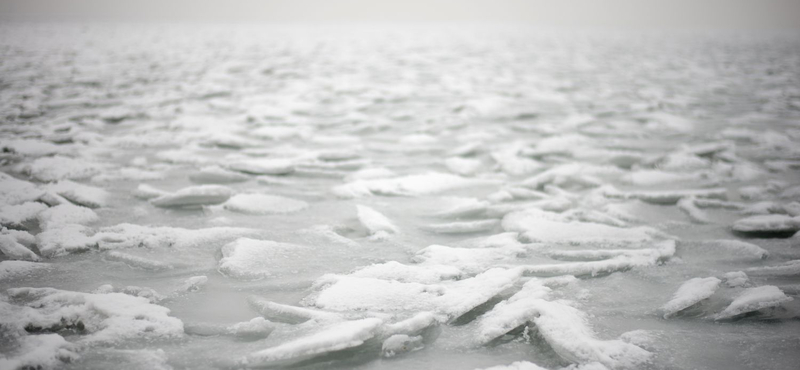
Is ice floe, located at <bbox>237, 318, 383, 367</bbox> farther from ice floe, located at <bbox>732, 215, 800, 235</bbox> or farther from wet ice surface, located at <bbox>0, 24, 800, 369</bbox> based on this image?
ice floe, located at <bbox>732, 215, 800, 235</bbox>

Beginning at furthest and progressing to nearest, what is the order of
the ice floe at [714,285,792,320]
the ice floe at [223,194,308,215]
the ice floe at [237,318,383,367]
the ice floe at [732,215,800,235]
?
the ice floe at [223,194,308,215] → the ice floe at [732,215,800,235] → the ice floe at [714,285,792,320] → the ice floe at [237,318,383,367]

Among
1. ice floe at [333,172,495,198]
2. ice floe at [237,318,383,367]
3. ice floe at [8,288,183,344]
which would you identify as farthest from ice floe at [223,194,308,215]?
ice floe at [237,318,383,367]

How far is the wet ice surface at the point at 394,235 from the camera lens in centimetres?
96

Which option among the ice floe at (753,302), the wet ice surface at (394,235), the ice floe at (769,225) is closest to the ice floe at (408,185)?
the wet ice surface at (394,235)

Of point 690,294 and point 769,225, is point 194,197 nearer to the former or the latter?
point 690,294

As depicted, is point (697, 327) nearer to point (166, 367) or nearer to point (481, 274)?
point (481, 274)

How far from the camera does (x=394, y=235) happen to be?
4.83 ft

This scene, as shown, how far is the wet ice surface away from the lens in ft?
3.15

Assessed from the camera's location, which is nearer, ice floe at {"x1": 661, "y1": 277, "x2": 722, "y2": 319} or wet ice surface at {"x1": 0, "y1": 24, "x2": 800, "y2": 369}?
wet ice surface at {"x1": 0, "y1": 24, "x2": 800, "y2": 369}

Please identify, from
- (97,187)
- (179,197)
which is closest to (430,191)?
(179,197)

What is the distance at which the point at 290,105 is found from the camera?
346 centimetres

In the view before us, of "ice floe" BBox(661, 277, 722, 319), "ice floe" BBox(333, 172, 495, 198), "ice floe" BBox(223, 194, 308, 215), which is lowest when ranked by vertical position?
"ice floe" BBox(661, 277, 722, 319)

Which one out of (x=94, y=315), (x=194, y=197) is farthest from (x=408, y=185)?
(x=94, y=315)

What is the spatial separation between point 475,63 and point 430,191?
4.64 m
